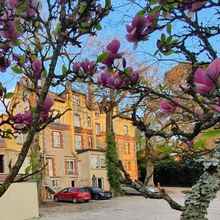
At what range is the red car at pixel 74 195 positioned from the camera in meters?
39.9

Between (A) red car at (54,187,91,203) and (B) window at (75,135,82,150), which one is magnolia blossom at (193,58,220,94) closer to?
(A) red car at (54,187,91,203)

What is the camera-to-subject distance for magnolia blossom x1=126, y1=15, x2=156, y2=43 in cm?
192

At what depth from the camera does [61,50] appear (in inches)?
79.7

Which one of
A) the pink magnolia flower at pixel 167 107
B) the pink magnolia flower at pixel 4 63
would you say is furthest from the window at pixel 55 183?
the pink magnolia flower at pixel 167 107

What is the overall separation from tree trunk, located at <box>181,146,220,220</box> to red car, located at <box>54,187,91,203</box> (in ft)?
127

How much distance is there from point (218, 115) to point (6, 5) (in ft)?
3.10

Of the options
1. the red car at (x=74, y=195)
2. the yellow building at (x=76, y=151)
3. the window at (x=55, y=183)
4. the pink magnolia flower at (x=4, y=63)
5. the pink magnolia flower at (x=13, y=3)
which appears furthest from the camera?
→ the yellow building at (x=76, y=151)

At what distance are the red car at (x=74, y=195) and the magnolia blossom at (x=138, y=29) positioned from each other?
38308 millimetres

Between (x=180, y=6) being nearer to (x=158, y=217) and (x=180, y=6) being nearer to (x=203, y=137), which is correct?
(x=203, y=137)

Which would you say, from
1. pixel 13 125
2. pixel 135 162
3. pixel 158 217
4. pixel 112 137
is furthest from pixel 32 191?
pixel 135 162

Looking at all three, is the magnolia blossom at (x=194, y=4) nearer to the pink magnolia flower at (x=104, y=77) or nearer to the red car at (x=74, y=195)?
the pink magnolia flower at (x=104, y=77)

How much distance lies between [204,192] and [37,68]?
945mm

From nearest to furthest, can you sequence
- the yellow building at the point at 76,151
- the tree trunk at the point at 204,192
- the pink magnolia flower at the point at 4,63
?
1. the tree trunk at the point at 204,192
2. the pink magnolia flower at the point at 4,63
3. the yellow building at the point at 76,151

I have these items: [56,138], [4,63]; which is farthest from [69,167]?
[4,63]
